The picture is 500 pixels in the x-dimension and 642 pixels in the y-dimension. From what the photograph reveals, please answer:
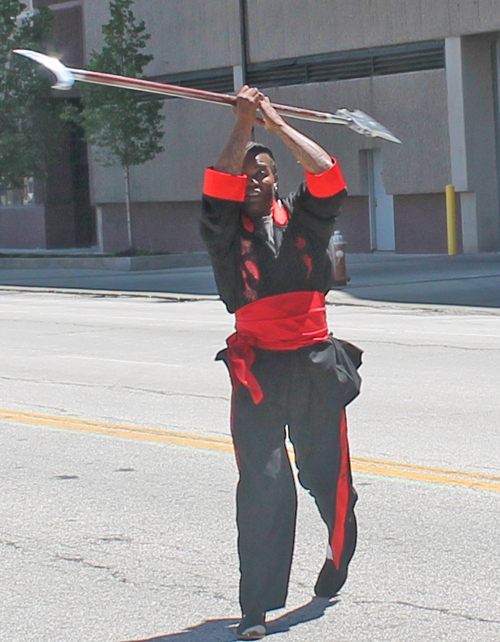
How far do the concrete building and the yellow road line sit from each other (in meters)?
19.1

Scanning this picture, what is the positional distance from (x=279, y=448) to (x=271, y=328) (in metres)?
0.46

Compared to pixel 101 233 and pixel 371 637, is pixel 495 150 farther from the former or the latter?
pixel 371 637

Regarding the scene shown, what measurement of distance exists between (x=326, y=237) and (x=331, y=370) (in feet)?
1.67

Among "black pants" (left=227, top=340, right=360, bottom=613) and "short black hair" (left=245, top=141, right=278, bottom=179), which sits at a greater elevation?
"short black hair" (left=245, top=141, right=278, bottom=179)

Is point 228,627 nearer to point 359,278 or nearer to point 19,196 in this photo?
point 359,278

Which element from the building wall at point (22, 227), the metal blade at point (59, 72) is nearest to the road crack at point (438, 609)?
the metal blade at point (59, 72)

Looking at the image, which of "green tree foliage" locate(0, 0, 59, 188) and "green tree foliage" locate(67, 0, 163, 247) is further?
"green tree foliage" locate(0, 0, 59, 188)

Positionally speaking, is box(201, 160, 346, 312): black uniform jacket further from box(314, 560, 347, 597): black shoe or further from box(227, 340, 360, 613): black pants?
box(314, 560, 347, 597): black shoe

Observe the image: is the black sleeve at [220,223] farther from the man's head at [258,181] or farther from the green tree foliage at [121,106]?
the green tree foliage at [121,106]

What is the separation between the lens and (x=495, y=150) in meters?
27.8

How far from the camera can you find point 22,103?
3281 centimetres

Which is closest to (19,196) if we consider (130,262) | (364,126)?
(130,262)

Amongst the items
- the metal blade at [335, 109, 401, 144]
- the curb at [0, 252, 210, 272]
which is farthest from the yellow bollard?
the metal blade at [335, 109, 401, 144]

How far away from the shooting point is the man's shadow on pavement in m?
4.61
